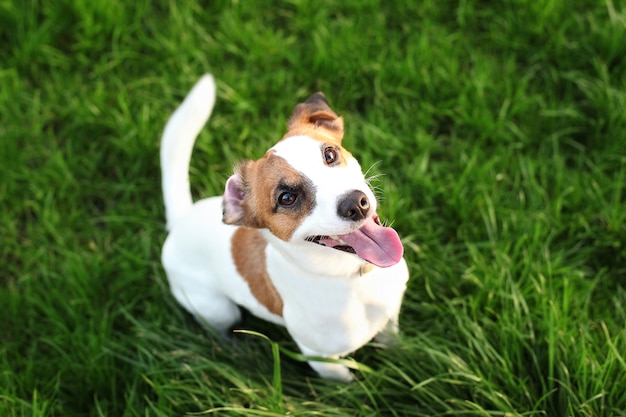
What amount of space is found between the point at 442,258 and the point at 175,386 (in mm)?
1653

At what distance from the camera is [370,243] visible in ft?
8.69

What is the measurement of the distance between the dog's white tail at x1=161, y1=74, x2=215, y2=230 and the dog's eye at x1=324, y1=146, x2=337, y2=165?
108 cm

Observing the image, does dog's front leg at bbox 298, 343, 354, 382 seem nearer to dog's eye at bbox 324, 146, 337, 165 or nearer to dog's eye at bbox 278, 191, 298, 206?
dog's eye at bbox 278, 191, 298, 206

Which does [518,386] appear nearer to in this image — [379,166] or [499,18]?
[379,166]

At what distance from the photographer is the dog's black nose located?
2445 mm

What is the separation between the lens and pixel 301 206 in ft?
8.44

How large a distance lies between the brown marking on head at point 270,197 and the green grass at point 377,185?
91cm

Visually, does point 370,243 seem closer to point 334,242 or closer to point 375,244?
point 375,244

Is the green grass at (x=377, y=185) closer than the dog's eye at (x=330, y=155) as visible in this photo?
No

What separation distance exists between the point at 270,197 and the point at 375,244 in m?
0.47

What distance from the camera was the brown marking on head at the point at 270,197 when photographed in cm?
257

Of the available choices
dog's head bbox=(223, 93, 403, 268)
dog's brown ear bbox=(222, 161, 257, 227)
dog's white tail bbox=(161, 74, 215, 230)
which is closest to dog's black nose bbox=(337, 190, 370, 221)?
dog's head bbox=(223, 93, 403, 268)

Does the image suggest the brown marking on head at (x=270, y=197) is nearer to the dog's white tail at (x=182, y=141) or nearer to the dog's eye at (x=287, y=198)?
the dog's eye at (x=287, y=198)

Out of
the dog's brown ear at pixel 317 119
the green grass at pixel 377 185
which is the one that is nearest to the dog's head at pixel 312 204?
the dog's brown ear at pixel 317 119
